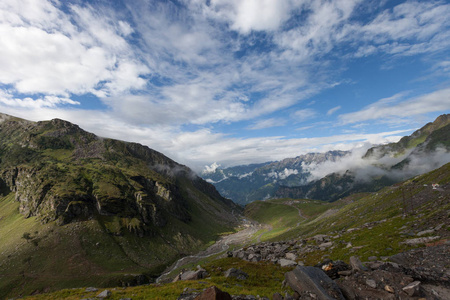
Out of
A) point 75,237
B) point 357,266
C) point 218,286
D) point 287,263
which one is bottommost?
point 75,237

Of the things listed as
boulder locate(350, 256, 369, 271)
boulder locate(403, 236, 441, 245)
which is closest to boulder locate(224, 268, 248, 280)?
boulder locate(350, 256, 369, 271)

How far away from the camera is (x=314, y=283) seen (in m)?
18.2

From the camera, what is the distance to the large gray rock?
17.2 meters

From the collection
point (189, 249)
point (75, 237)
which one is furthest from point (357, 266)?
point (189, 249)

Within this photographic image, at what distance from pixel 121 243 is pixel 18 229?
252 ft

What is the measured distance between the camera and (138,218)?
604ft

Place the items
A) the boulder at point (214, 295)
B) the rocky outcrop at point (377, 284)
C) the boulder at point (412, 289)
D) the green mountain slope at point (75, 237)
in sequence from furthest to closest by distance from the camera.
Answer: the green mountain slope at point (75, 237), the rocky outcrop at point (377, 284), the boulder at point (214, 295), the boulder at point (412, 289)

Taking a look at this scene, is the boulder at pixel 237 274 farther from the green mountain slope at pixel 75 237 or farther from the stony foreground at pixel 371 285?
the green mountain slope at pixel 75 237

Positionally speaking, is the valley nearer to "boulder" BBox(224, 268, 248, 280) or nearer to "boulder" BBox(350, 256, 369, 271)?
"boulder" BBox(350, 256, 369, 271)

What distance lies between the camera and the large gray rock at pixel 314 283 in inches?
678

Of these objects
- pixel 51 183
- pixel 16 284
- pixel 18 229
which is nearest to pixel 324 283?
pixel 16 284

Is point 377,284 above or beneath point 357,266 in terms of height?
above

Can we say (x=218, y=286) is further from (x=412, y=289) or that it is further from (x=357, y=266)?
(x=412, y=289)

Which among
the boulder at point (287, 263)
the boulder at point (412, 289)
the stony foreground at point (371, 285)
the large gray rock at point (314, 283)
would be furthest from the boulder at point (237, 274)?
the boulder at point (412, 289)
